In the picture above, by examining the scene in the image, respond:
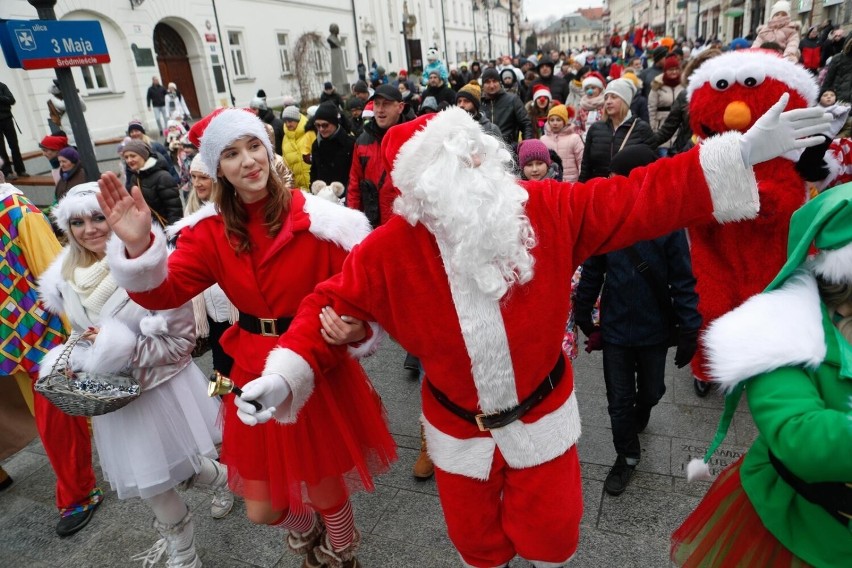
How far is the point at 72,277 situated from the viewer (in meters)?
2.73

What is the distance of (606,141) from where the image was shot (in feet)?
16.9

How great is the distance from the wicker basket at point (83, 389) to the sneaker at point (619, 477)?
2.40 meters

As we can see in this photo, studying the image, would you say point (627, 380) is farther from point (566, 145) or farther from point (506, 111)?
point (506, 111)

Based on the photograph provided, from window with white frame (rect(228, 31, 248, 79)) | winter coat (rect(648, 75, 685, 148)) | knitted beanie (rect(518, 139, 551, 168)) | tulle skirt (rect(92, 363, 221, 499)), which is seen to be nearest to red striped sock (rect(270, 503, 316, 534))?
tulle skirt (rect(92, 363, 221, 499))

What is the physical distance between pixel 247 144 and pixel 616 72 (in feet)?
41.0

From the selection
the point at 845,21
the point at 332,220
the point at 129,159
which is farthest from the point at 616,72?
the point at 332,220

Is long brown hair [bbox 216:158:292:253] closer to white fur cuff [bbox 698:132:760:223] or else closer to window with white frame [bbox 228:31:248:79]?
white fur cuff [bbox 698:132:760:223]

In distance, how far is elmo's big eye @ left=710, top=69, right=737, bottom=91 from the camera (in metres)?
3.15

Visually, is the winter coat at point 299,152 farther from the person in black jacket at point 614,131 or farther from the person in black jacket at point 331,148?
the person in black jacket at point 614,131

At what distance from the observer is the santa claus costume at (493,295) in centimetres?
167

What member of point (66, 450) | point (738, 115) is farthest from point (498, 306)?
point (66, 450)

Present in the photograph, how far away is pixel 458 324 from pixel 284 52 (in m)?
27.8

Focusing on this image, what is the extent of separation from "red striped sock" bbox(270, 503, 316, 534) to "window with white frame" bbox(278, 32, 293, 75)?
26428 millimetres

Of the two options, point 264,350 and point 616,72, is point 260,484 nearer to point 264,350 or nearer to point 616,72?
point 264,350
